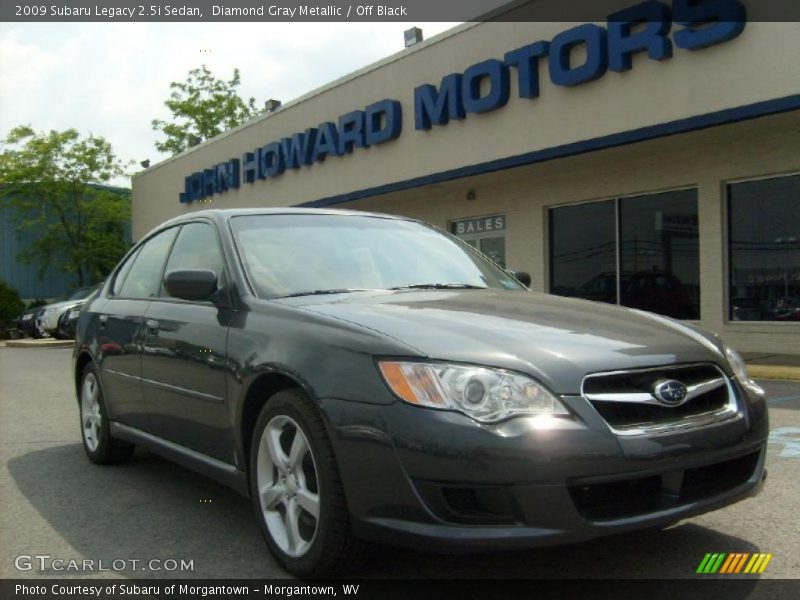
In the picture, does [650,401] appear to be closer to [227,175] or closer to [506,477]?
[506,477]

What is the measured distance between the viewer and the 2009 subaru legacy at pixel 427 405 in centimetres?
273

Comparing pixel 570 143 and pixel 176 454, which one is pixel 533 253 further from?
pixel 176 454

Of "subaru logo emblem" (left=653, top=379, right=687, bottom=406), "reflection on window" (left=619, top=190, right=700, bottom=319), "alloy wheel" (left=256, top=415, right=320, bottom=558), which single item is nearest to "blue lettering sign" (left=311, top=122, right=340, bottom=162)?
"reflection on window" (left=619, top=190, right=700, bottom=319)

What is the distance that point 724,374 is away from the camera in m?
3.24

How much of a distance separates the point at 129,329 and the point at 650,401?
3.14 m

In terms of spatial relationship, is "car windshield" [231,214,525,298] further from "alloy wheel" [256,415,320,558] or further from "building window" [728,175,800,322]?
"building window" [728,175,800,322]

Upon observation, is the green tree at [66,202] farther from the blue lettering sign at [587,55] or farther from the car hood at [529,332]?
the car hood at [529,332]

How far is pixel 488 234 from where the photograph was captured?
1702 centimetres

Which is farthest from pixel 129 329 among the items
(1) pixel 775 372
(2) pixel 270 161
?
(2) pixel 270 161

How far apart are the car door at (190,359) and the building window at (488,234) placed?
1228 cm

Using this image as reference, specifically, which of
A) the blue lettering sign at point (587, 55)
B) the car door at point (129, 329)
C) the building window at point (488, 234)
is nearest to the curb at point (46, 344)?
the building window at point (488, 234)

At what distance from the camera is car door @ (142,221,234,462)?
3.79 metres

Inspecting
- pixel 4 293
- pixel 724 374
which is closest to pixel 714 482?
pixel 724 374

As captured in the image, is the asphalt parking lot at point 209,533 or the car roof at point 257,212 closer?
the asphalt parking lot at point 209,533
